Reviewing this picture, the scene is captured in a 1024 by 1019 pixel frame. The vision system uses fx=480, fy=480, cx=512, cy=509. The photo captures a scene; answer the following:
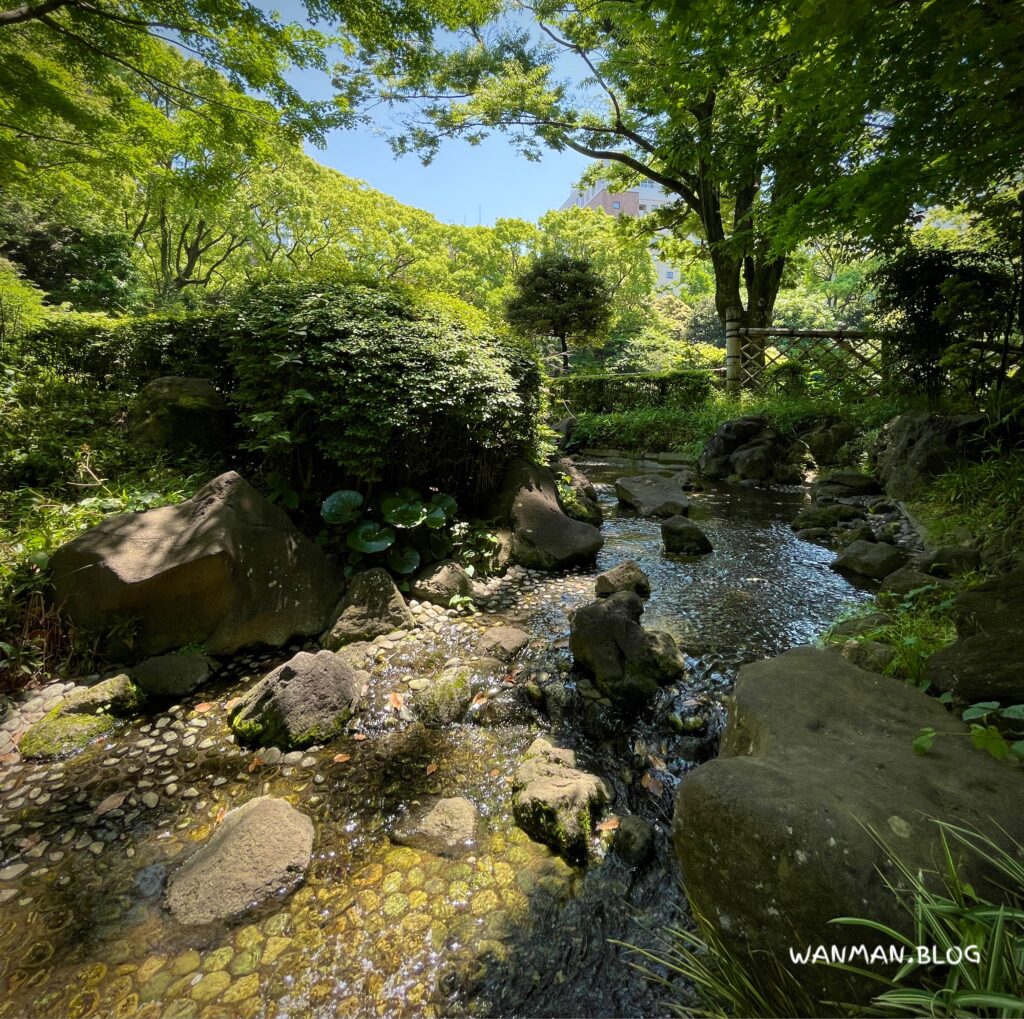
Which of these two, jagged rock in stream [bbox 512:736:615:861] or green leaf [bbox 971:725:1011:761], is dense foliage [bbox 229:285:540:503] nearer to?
jagged rock in stream [bbox 512:736:615:861]

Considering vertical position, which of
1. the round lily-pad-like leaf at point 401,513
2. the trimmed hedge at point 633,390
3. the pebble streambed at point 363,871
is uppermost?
the trimmed hedge at point 633,390

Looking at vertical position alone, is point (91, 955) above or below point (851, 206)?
below

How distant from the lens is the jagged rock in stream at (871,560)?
476 cm

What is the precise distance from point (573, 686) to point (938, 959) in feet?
7.23

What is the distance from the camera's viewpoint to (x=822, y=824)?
1458 mm

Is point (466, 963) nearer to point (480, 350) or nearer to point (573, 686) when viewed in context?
point (573, 686)

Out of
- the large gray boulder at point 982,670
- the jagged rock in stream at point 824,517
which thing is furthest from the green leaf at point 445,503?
the jagged rock in stream at point 824,517

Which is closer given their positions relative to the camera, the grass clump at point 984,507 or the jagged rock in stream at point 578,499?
the grass clump at point 984,507

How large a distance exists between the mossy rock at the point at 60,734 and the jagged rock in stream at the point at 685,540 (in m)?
5.49

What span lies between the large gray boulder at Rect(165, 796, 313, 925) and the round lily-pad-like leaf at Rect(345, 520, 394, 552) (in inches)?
94.4

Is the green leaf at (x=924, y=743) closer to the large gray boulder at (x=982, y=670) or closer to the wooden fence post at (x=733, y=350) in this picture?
the large gray boulder at (x=982, y=670)

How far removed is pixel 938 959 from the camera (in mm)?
1195

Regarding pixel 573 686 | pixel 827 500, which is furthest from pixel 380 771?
pixel 827 500

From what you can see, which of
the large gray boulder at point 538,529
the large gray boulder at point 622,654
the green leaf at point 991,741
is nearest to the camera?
the green leaf at point 991,741
